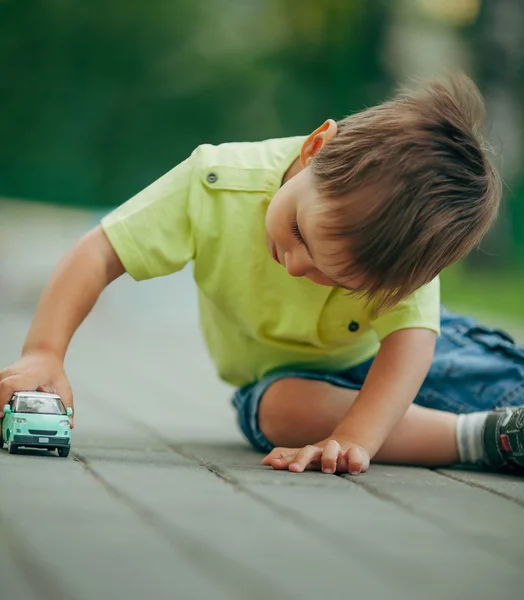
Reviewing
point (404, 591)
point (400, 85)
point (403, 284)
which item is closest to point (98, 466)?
point (403, 284)

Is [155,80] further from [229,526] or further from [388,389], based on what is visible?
[229,526]

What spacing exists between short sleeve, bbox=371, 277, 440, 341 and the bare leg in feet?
0.74

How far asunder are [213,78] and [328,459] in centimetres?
970

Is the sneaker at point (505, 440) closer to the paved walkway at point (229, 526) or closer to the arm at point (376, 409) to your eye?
the paved walkway at point (229, 526)

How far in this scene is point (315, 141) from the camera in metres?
2.21

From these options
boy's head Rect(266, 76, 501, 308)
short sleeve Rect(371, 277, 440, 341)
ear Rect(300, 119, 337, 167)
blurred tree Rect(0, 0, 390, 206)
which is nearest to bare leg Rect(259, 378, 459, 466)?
short sleeve Rect(371, 277, 440, 341)

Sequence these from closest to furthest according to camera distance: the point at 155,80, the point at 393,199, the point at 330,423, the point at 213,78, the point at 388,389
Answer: the point at 393,199, the point at 388,389, the point at 330,423, the point at 155,80, the point at 213,78

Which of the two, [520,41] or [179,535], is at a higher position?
[520,41]

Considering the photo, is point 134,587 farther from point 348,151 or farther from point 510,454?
point 510,454

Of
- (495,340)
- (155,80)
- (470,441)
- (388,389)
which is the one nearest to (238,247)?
(388,389)

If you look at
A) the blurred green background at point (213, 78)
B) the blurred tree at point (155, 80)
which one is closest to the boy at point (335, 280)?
the blurred green background at point (213, 78)

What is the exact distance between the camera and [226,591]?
1194 mm

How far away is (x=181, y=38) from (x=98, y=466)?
33.4ft

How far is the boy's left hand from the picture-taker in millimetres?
2092
